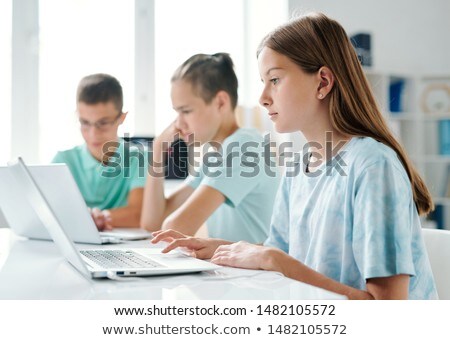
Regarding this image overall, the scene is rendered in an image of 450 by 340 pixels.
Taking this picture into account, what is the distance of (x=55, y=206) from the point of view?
130 cm

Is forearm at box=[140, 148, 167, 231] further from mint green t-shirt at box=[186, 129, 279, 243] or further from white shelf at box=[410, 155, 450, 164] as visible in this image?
white shelf at box=[410, 155, 450, 164]

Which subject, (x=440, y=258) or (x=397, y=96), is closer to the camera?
(x=440, y=258)

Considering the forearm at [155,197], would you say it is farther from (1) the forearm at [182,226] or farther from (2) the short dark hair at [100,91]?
(1) the forearm at [182,226]

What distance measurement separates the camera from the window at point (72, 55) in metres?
2.91

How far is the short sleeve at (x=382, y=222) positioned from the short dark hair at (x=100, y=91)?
52.3 inches

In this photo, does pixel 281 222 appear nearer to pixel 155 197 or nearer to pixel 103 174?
pixel 155 197

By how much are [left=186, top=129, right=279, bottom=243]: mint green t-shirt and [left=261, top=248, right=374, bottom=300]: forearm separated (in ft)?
2.07

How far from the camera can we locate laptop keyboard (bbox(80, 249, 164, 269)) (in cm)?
93

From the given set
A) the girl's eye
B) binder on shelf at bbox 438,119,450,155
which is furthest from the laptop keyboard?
binder on shelf at bbox 438,119,450,155

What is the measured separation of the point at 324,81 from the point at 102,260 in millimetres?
563

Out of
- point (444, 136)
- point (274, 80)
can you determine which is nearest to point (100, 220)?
point (274, 80)

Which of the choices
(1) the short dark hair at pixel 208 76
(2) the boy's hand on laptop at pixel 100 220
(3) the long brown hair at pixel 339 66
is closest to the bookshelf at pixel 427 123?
(1) the short dark hair at pixel 208 76

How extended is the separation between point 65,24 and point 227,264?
94.1 inches
